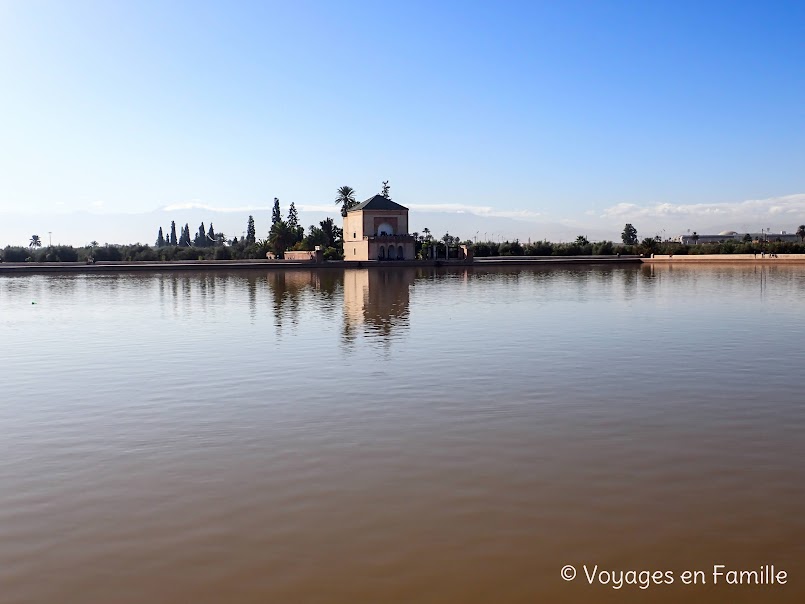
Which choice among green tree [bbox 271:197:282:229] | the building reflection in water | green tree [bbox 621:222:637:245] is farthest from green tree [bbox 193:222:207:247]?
the building reflection in water

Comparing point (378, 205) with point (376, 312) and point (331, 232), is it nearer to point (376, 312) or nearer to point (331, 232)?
point (331, 232)

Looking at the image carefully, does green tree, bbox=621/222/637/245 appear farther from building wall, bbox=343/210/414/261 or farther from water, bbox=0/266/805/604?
water, bbox=0/266/805/604

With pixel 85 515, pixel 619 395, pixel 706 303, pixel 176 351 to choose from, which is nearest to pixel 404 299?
pixel 706 303

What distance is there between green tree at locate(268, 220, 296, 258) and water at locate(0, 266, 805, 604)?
223 ft

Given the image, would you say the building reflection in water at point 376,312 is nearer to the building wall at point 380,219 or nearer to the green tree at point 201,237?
the building wall at point 380,219

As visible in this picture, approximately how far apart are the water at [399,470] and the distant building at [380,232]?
5890cm

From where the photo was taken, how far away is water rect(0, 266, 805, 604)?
476cm

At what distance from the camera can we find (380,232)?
75188 millimetres

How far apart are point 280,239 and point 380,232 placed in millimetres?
13694

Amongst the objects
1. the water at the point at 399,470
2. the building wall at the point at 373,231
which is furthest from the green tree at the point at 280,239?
the water at the point at 399,470

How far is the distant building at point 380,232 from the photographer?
73.6 meters

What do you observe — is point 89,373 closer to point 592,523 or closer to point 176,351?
point 176,351

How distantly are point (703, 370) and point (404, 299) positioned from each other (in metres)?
17.3

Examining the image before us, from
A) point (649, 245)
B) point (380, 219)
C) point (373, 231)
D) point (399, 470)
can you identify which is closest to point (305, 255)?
point (373, 231)
